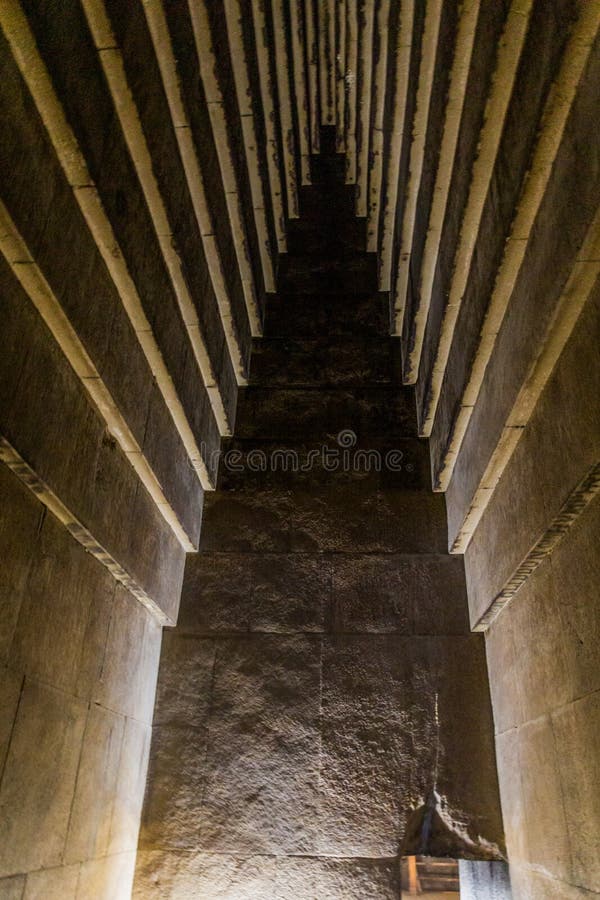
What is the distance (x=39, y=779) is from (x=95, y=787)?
1.00m

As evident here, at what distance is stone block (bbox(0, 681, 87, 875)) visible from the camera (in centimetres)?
388

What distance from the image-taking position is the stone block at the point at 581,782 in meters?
3.79

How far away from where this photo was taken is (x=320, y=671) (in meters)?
6.33

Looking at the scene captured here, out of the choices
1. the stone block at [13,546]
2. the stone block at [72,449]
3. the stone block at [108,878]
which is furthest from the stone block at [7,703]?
the stone block at [108,878]

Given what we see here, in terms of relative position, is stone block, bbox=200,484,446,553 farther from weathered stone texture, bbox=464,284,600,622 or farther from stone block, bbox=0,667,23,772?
stone block, bbox=0,667,23,772

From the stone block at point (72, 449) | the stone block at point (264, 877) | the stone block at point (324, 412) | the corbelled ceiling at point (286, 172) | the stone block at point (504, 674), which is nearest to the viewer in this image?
the corbelled ceiling at point (286, 172)

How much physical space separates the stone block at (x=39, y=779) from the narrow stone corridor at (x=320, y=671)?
1710 millimetres

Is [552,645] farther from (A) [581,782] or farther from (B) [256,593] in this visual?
(B) [256,593]

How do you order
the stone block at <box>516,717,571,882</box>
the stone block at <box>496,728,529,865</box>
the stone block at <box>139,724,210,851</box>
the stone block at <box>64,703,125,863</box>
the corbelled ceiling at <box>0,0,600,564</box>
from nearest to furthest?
the corbelled ceiling at <box>0,0,600,564</box>, the stone block at <box>516,717,571,882</box>, the stone block at <box>64,703,125,863</box>, the stone block at <box>496,728,529,865</box>, the stone block at <box>139,724,210,851</box>

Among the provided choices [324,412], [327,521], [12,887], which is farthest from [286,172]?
[12,887]

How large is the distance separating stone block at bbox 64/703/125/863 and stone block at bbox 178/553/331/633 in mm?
1450

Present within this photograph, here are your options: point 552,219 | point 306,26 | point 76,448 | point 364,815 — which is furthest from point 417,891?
point 306,26

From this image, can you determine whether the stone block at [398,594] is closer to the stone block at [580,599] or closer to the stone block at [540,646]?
the stone block at [540,646]

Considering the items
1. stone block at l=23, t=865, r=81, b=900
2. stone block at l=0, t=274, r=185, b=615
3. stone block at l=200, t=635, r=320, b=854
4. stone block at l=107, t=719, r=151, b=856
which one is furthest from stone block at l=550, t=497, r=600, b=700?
stone block at l=107, t=719, r=151, b=856
